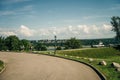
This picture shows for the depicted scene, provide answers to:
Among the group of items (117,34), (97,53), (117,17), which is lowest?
(97,53)

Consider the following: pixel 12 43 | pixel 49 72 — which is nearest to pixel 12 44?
pixel 12 43

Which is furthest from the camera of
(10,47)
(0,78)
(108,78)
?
(10,47)

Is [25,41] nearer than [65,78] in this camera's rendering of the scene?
No

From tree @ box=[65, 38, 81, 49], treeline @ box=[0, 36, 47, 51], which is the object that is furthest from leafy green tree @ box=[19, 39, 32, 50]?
tree @ box=[65, 38, 81, 49]

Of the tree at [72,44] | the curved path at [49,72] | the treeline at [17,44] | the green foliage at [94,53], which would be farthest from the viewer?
the tree at [72,44]

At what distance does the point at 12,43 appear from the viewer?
94.9 metres

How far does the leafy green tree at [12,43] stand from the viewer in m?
94.7

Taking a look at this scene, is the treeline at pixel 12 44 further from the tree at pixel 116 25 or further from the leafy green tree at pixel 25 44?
the tree at pixel 116 25

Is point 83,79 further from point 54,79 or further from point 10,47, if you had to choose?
point 10,47

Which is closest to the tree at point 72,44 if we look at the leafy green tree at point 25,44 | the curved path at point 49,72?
the leafy green tree at point 25,44

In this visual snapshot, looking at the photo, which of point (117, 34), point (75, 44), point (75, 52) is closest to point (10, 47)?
point (75, 44)

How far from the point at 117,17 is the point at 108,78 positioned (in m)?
95.7

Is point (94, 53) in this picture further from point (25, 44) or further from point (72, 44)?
point (25, 44)

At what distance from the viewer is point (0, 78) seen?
16.9 metres
